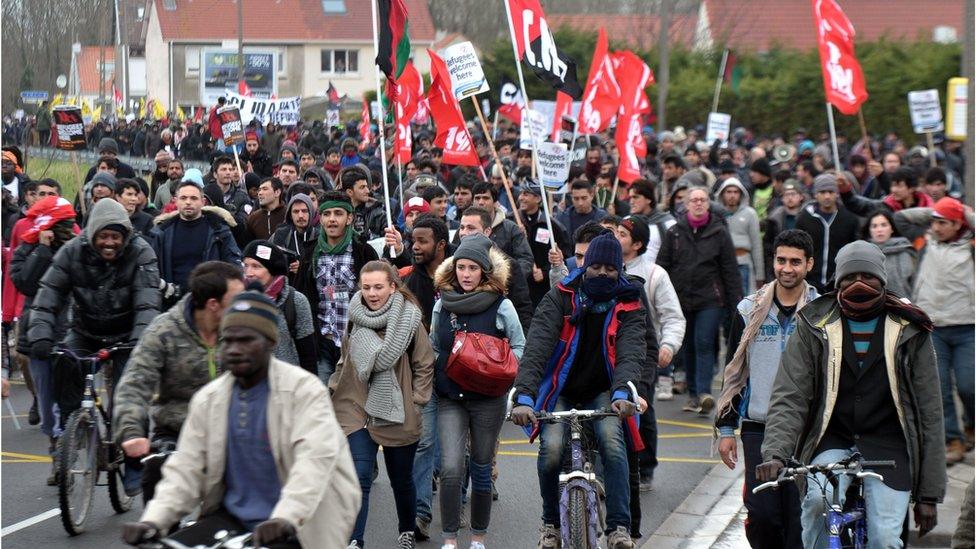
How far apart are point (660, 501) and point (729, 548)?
4.07 feet

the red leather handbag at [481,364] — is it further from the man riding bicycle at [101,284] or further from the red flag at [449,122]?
the red flag at [449,122]

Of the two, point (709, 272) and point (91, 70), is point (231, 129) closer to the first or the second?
point (91, 70)

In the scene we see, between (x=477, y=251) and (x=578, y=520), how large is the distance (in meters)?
1.77

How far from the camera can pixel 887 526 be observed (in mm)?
5969

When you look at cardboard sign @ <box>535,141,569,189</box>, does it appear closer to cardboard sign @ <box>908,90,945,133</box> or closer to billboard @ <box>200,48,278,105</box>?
cardboard sign @ <box>908,90,945,133</box>

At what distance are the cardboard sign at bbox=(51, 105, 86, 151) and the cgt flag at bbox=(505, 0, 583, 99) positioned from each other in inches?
181

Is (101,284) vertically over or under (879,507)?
over

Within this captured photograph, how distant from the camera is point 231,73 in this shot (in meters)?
29.3

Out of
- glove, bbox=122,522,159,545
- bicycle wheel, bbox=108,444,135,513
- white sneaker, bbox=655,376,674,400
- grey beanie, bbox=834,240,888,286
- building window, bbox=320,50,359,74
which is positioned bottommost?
white sneaker, bbox=655,376,674,400

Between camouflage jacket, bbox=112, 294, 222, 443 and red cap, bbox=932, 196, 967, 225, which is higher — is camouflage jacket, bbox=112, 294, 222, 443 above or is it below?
below

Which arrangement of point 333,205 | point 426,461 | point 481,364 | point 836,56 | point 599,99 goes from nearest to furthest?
point 481,364, point 426,461, point 333,205, point 836,56, point 599,99

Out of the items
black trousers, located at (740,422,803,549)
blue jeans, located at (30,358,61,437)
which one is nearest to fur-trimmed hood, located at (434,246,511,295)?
black trousers, located at (740,422,803,549)

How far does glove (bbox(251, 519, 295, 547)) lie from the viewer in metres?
4.66

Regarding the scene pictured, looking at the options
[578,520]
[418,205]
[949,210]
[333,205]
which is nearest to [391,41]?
[418,205]
